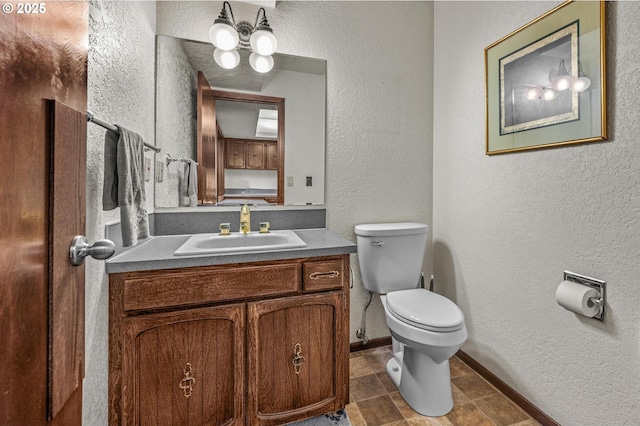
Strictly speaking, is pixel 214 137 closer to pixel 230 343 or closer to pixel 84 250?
pixel 230 343

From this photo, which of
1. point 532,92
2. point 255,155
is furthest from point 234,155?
point 532,92

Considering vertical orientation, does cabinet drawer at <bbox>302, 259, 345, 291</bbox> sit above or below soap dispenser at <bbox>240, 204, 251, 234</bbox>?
below

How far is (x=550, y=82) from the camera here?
4.18 feet

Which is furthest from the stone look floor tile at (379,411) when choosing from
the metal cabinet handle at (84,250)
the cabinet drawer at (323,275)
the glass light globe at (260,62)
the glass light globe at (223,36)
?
the glass light globe at (223,36)

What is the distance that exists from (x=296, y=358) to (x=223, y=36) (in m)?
1.66

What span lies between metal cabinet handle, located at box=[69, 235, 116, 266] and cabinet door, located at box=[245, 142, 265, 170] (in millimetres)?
1196

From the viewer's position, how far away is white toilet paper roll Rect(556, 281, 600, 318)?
1.10m

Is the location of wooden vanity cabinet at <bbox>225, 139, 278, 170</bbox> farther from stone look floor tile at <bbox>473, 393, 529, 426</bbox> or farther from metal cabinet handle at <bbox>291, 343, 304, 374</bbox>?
stone look floor tile at <bbox>473, 393, 529, 426</bbox>

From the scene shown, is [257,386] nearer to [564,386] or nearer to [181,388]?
[181,388]

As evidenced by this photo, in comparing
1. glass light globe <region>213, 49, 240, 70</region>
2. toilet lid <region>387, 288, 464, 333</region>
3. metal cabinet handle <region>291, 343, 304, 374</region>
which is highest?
glass light globe <region>213, 49, 240, 70</region>

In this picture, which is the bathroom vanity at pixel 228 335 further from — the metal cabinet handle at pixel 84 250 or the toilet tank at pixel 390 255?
the metal cabinet handle at pixel 84 250

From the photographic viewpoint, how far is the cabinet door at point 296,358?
1.22 m

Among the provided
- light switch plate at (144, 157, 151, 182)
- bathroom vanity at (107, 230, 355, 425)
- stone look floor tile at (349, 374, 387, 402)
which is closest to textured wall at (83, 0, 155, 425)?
bathroom vanity at (107, 230, 355, 425)

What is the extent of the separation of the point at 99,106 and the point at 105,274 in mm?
581
